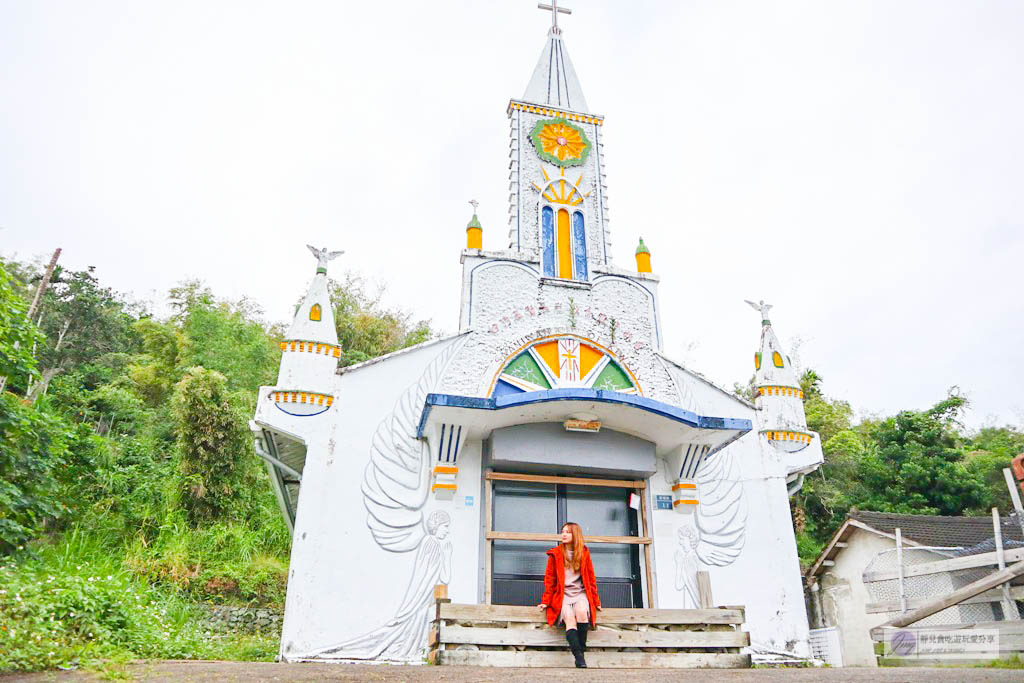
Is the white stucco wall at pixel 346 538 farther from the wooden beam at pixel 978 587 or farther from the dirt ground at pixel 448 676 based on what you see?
the wooden beam at pixel 978 587

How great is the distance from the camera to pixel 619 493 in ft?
33.2

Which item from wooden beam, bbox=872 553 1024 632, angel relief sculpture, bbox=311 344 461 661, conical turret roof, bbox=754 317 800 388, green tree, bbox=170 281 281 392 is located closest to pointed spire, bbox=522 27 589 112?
conical turret roof, bbox=754 317 800 388

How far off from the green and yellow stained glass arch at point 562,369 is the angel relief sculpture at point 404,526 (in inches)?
52.4

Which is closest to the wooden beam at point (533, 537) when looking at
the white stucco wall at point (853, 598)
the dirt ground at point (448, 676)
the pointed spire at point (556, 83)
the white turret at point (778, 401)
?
the white turret at point (778, 401)

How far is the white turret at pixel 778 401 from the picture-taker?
35.0 feet

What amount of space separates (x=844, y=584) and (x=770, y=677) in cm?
1338

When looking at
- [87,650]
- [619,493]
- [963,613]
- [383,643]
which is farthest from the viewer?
[963,613]

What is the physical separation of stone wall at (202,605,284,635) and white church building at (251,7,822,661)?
388 cm

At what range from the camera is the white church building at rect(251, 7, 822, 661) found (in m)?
8.67

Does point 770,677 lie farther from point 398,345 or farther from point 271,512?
point 398,345

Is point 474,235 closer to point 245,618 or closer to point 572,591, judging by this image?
point 572,591

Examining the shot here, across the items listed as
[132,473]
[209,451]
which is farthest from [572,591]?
[132,473]

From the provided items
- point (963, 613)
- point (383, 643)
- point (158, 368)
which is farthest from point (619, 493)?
point (158, 368)

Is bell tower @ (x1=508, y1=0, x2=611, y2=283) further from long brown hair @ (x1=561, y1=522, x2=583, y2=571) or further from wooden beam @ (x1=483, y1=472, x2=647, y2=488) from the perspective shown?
long brown hair @ (x1=561, y1=522, x2=583, y2=571)
